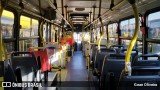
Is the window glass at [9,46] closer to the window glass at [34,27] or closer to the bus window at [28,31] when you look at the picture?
the bus window at [28,31]

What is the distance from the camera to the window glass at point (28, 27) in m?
5.28

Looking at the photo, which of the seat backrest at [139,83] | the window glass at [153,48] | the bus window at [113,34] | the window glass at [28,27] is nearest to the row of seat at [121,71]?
the seat backrest at [139,83]

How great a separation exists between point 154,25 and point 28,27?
127 inches

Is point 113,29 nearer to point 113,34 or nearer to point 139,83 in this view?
point 113,34

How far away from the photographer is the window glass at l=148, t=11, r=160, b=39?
4.78m

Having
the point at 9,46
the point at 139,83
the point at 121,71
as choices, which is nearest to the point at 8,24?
the point at 9,46

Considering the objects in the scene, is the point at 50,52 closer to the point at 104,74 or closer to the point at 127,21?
the point at 127,21

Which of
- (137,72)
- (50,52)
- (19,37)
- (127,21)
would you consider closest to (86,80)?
(50,52)

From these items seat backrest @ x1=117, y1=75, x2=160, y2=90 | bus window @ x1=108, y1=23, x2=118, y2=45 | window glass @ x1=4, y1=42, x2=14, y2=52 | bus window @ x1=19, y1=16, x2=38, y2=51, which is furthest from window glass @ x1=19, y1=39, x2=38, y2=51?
seat backrest @ x1=117, y1=75, x2=160, y2=90

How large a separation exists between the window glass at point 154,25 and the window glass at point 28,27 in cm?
302

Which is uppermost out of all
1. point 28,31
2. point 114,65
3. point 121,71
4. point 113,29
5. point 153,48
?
point 113,29

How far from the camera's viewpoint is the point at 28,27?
5977 millimetres

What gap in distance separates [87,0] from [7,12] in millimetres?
2911

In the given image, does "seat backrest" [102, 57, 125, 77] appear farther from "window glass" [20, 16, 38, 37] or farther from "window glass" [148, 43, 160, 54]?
"window glass" [20, 16, 38, 37]
